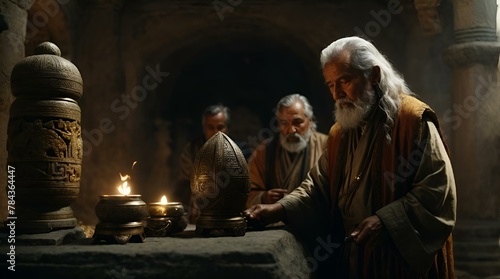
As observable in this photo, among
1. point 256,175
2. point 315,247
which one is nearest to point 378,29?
point 256,175

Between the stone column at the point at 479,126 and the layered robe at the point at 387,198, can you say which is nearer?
the layered robe at the point at 387,198

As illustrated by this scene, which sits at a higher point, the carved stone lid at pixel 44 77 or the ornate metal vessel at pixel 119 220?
the carved stone lid at pixel 44 77

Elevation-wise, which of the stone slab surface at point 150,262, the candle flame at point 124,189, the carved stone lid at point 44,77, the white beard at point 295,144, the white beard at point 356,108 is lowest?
the stone slab surface at point 150,262

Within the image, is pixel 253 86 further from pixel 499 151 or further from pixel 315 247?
pixel 315 247

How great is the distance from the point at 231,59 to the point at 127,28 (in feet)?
7.92

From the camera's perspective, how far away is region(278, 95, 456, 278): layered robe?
8.59 feet

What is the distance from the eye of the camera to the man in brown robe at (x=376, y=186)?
2.62 metres

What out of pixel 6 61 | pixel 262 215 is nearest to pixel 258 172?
pixel 262 215

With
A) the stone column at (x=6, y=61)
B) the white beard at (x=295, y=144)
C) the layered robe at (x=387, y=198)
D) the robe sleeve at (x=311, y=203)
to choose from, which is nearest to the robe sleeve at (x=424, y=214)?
the layered robe at (x=387, y=198)

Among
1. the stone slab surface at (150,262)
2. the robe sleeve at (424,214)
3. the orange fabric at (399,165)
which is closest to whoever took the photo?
the stone slab surface at (150,262)

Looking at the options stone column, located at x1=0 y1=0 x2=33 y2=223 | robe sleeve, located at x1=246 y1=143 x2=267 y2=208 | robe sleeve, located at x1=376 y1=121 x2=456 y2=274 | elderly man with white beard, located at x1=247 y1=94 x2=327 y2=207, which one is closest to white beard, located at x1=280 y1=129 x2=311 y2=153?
elderly man with white beard, located at x1=247 y1=94 x2=327 y2=207

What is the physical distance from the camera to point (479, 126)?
494 cm

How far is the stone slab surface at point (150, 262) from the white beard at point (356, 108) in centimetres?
108

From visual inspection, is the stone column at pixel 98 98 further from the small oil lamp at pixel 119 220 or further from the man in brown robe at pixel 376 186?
the small oil lamp at pixel 119 220
